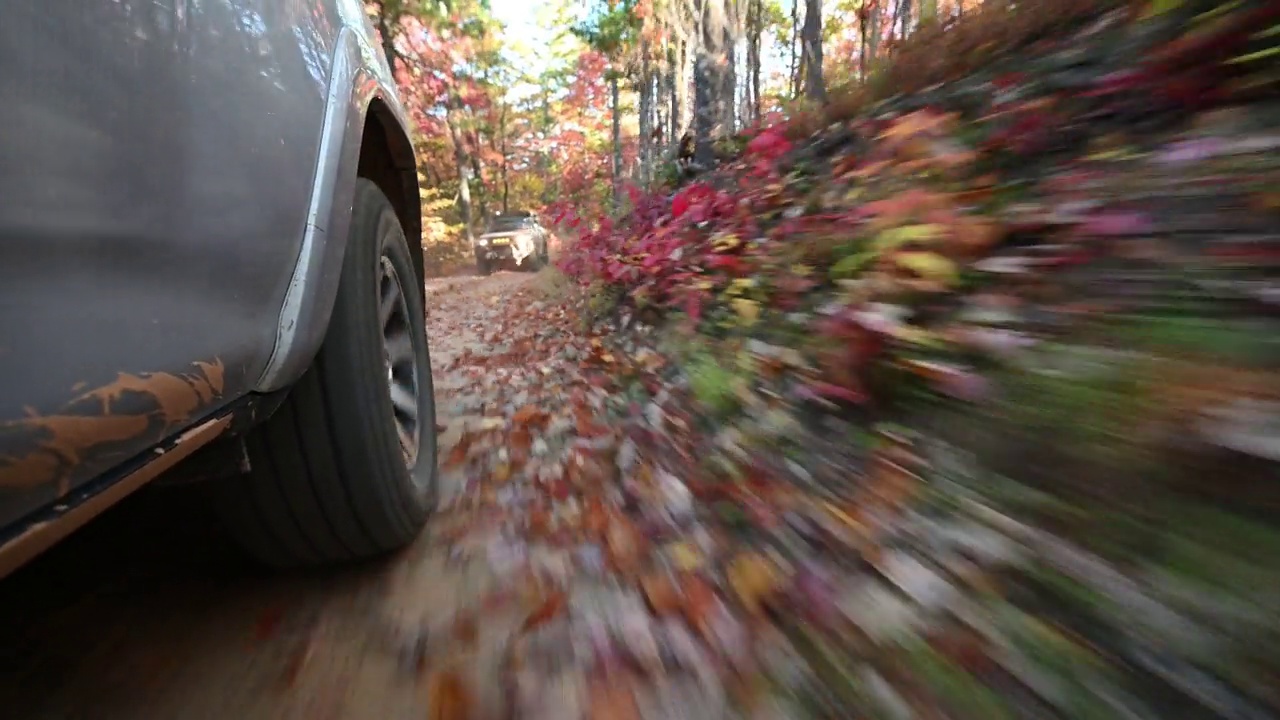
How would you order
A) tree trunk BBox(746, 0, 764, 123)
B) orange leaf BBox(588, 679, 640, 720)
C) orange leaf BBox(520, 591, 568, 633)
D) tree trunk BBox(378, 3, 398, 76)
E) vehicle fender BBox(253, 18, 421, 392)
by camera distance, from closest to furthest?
vehicle fender BBox(253, 18, 421, 392)
orange leaf BBox(588, 679, 640, 720)
orange leaf BBox(520, 591, 568, 633)
tree trunk BBox(746, 0, 764, 123)
tree trunk BBox(378, 3, 398, 76)

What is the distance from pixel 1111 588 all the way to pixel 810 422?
1.08m

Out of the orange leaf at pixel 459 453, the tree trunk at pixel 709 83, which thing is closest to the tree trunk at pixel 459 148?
the tree trunk at pixel 709 83

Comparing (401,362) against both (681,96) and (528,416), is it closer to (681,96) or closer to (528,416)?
(528,416)

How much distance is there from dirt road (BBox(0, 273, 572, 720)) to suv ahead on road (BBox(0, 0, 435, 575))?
0.19m

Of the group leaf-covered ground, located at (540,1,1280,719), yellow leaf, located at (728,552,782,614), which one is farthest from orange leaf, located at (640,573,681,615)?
yellow leaf, located at (728,552,782,614)

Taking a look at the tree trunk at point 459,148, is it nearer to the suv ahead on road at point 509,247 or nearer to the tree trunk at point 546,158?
the suv ahead on road at point 509,247

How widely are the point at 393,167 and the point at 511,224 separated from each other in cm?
1628

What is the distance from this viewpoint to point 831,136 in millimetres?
4789

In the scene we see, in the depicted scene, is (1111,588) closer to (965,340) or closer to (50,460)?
(965,340)

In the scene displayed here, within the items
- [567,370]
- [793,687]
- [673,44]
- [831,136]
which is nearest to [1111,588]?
[793,687]

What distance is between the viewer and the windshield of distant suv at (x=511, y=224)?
1812 cm

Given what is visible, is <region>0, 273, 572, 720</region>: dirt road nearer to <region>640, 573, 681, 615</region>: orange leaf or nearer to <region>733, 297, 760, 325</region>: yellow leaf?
<region>640, 573, 681, 615</region>: orange leaf

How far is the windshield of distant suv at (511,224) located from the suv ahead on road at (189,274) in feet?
54.8

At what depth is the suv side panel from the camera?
755 millimetres
